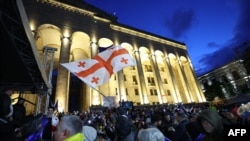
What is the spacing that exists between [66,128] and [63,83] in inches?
840

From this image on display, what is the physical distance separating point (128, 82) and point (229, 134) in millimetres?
30779

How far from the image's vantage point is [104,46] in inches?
1225

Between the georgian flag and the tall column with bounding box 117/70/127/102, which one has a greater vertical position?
the tall column with bounding box 117/70/127/102

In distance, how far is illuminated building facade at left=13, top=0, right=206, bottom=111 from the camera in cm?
2327

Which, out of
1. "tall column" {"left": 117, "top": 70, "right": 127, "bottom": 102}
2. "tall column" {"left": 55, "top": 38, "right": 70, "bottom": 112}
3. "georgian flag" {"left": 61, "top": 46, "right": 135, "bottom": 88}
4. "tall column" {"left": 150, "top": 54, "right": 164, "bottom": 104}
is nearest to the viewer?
"georgian flag" {"left": 61, "top": 46, "right": 135, "bottom": 88}

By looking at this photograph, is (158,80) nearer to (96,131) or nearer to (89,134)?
(96,131)

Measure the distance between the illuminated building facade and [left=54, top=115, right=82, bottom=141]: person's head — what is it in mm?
15692

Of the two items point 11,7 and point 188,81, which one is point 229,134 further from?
point 188,81

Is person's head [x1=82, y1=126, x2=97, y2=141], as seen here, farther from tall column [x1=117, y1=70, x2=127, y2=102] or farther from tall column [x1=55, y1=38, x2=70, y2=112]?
tall column [x1=117, y1=70, x2=127, y2=102]

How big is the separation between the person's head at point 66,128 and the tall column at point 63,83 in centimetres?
1922

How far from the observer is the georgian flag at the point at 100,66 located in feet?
19.6

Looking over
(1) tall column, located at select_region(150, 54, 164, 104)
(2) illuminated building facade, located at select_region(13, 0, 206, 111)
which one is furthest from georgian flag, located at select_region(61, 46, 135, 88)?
(1) tall column, located at select_region(150, 54, 164, 104)

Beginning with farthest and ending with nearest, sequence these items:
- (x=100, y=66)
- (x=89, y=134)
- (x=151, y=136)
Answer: (x=100, y=66), (x=89, y=134), (x=151, y=136)

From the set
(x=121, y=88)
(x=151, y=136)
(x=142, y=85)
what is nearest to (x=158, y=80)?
(x=142, y=85)
